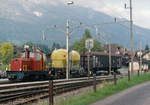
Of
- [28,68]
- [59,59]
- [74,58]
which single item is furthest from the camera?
[74,58]

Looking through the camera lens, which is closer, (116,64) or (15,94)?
(15,94)

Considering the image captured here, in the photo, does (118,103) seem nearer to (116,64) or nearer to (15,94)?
(15,94)

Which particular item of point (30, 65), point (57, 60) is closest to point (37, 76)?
point (30, 65)

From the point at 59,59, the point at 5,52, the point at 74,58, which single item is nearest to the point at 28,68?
the point at 59,59

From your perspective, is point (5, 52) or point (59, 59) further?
point (5, 52)

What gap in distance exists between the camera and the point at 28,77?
23.8 m

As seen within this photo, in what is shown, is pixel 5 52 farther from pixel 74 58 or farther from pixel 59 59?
pixel 59 59

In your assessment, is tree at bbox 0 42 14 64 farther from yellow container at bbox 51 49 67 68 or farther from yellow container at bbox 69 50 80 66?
yellow container at bbox 51 49 67 68

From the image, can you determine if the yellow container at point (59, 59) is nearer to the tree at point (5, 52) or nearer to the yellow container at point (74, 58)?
the yellow container at point (74, 58)

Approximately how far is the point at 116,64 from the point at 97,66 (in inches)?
356

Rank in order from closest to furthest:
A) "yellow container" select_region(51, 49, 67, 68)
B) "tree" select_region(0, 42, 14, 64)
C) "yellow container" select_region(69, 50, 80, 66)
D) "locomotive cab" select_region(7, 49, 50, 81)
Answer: "locomotive cab" select_region(7, 49, 50, 81), "yellow container" select_region(51, 49, 67, 68), "yellow container" select_region(69, 50, 80, 66), "tree" select_region(0, 42, 14, 64)

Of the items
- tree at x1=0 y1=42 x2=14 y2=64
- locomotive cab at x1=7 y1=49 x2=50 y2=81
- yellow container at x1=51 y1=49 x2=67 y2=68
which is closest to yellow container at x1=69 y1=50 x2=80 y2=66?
yellow container at x1=51 y1=49 x2=67 y2=68

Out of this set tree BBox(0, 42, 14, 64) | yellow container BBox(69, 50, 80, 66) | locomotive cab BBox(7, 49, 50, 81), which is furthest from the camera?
tree BBox(0, 42, 14, 64)

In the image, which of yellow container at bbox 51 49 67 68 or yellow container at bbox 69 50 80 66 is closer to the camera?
yellow container at bbox 51 49 67 68
